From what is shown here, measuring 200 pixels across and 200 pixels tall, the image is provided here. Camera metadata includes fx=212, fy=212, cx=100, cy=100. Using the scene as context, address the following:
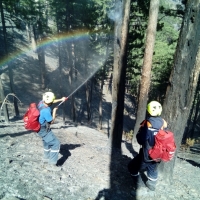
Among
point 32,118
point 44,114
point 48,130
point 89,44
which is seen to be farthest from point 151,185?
point 89,44

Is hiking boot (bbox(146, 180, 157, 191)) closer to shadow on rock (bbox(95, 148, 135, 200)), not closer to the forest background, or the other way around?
shadow on rock (bbox(95, 148, 135, 200))

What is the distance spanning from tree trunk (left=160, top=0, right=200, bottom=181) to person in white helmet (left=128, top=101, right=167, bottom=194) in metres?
0.50

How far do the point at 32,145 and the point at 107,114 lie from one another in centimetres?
2412

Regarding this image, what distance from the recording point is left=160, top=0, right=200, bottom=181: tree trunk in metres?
4.92

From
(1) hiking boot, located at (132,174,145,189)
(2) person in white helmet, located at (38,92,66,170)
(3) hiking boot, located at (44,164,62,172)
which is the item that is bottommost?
(1) hiking boot, located at (132,174,145,189)

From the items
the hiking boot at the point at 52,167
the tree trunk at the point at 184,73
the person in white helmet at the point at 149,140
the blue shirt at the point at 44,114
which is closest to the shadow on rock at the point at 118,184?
the person in white helmet at the point at 149,140

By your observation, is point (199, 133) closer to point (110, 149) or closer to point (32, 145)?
point (110, 149)

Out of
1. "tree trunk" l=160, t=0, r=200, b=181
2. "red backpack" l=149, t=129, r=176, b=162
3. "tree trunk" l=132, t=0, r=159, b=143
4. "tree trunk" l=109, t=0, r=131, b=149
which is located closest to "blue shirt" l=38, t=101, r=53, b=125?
"red backpack" l=149, t=129, r=176, b=162

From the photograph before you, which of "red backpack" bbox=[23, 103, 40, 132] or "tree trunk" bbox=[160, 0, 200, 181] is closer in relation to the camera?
"tree trunk" bbox=[160, 0, 200, 181]

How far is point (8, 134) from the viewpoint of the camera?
9.21 meters

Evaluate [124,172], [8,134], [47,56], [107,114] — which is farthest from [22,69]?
[124,172]

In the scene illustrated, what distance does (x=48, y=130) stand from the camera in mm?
6258

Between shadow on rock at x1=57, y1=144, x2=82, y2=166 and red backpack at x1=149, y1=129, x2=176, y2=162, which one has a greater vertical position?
red backpack at x1=149, y1=129, x2=176, y2=162

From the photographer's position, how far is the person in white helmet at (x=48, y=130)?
588 cm
